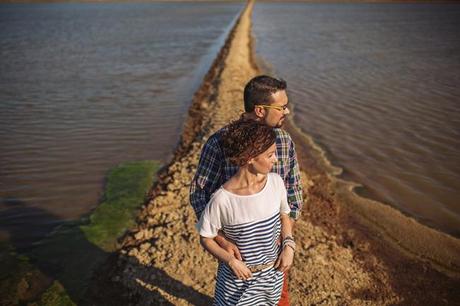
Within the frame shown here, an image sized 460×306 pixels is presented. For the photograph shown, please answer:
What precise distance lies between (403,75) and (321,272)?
11467 millimetres

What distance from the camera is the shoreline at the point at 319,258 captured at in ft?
13.6

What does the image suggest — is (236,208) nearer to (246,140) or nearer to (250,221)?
(250,221)

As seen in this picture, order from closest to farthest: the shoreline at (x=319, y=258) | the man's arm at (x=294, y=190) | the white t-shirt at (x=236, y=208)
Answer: the white t-shirt at (x=236, y=208) → the man's arm at (x=294, y=190) → the shoreline at (x=319, y=258)

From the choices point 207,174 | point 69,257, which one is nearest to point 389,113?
point 69,257

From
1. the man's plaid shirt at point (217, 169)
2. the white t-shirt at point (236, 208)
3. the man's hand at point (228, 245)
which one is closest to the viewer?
the white t-shirt at point (236, 208)

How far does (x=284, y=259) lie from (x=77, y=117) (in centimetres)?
933

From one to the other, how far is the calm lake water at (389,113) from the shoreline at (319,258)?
2.27 feet

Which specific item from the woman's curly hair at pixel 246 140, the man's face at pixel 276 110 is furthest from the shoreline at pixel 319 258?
the woman's curly hair at pixel 246 140

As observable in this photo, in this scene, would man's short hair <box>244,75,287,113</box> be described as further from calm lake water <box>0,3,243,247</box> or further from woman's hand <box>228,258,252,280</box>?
calm lake water <box>0,3,243,247</box>

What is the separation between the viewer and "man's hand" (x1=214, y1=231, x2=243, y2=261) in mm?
2279

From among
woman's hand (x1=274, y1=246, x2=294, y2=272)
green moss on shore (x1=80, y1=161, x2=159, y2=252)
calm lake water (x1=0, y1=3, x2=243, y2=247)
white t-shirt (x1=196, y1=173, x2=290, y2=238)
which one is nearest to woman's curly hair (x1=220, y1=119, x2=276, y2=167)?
white t-shirt (x1=196, y1=173, x2=290, y2=238)

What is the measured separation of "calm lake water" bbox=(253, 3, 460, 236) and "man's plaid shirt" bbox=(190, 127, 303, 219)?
4.11 meters

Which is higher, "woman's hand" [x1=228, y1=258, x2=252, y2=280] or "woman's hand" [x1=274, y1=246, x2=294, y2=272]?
"woman's hand" [x1=228, y1=258, x2=252, y2=280]

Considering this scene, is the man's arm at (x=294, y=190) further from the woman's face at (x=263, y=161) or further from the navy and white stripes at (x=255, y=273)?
the woman's face at (x=263, y=161)
